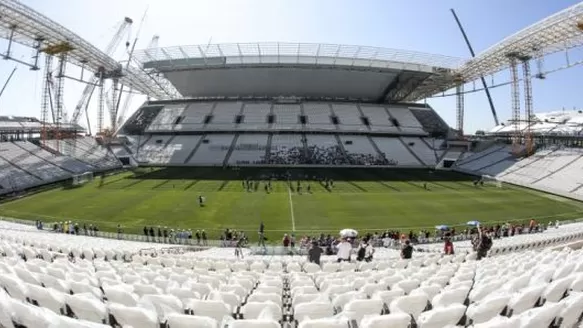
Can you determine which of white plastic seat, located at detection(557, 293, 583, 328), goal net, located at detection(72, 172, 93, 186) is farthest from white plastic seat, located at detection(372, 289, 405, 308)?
goal net, located at detection(72, 172, 93, 186)

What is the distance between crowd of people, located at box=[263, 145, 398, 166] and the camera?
243ft

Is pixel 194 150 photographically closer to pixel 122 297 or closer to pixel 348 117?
pixel 348 117

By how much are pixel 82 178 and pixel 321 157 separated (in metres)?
36.3

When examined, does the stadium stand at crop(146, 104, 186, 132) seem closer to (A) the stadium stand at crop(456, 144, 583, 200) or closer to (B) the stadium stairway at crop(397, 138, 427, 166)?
(B) the stadium stairway at crop(397, 138, 427, 166)

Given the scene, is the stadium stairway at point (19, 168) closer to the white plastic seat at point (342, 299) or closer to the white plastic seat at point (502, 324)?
the white plastic seat at point (342, 299)

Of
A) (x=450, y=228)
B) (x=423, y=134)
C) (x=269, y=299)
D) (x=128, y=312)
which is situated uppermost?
(x=423, y=134)

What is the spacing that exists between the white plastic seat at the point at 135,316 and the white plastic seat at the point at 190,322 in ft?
0.86

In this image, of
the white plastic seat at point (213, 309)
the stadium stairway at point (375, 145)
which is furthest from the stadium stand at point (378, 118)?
the white plastic seat at point (213, 309)

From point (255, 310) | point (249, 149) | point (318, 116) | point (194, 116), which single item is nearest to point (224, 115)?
point (194, 116)

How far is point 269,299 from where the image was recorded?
25.6ft

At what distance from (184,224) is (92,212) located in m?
9.54

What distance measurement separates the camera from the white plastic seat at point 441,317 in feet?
18.3

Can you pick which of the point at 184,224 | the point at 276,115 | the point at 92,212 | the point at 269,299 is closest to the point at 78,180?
the point at 92,212

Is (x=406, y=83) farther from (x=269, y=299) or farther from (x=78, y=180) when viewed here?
(x=269, y=299)
